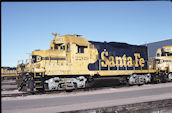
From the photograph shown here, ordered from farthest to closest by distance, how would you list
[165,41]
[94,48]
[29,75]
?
[165,41]
[94,48]
[29,75]

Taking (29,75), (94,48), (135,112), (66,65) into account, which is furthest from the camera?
(94,48)

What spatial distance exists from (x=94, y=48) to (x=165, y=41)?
45.0 meters

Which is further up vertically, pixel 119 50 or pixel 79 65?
pixel 119 50

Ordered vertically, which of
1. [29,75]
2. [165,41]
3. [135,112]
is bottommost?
[135,112]

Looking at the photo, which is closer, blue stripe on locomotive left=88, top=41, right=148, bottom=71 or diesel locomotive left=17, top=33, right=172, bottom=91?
diesel locomotive left=17, top=33, right=172, bottom=91

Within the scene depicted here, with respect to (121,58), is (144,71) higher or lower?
lower

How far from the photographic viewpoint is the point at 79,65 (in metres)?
12.8

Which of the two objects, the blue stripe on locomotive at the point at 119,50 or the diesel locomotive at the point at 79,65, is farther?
the blue stripe on locomotive at the point at 119,50

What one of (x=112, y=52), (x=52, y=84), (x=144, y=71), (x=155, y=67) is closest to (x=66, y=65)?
(x=52, y=84)

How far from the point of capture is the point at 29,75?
11.6 m

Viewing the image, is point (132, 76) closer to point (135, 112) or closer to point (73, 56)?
point (73, 56)

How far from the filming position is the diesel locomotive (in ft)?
38.9

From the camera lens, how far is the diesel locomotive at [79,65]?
11.9 m

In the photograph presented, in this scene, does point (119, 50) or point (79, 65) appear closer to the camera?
point (79, 65)
